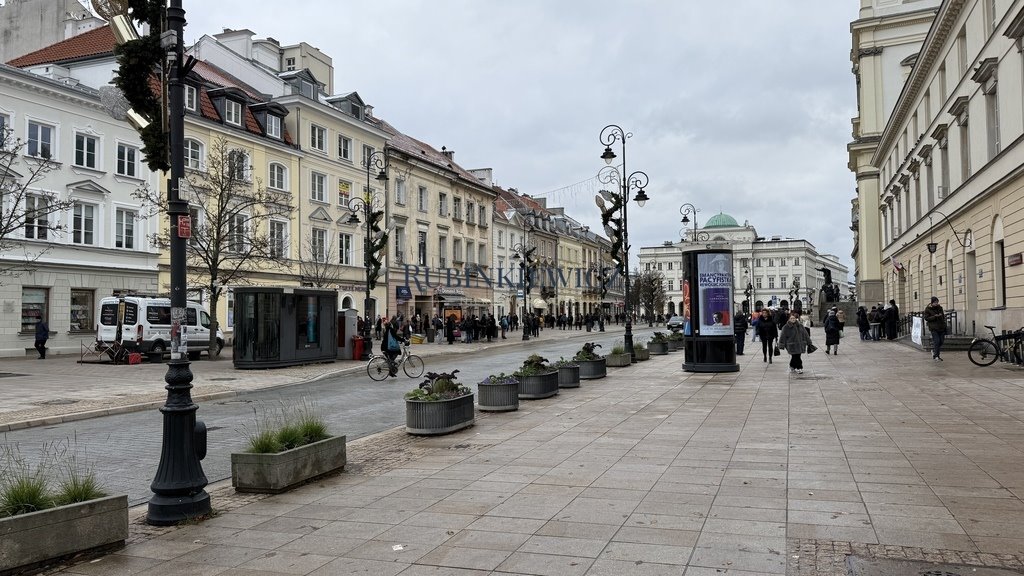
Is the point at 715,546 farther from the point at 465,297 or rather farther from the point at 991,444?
the point at 465,297

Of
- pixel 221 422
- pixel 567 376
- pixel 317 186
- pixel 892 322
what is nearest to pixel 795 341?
pixel 567 376

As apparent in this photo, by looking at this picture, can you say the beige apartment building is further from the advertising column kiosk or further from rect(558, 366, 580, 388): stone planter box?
rect(558, 366, 580, 388): stone planter box

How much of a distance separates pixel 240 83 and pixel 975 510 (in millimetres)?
44548

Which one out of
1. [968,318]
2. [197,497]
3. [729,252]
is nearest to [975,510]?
[197,497]

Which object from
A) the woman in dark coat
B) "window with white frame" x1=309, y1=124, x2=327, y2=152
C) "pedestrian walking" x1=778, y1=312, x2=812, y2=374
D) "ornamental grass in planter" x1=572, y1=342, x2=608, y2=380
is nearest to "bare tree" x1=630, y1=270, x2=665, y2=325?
"window with white frame" x1=309, y1=124, x2=327, y2=152

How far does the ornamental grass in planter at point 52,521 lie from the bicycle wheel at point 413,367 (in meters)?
14.9

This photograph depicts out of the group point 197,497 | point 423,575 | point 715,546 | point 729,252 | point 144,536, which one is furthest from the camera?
point 729,252

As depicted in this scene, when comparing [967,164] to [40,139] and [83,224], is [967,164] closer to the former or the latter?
[83,224]

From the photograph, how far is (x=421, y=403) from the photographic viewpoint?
1012 cm

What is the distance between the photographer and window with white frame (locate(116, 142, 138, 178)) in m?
32.6

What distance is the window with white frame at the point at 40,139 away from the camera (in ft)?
94.6

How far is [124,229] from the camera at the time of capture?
107 ft

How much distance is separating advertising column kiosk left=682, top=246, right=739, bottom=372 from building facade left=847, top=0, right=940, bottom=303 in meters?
38.8

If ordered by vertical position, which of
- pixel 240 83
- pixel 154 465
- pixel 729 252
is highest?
pixel 240 83
